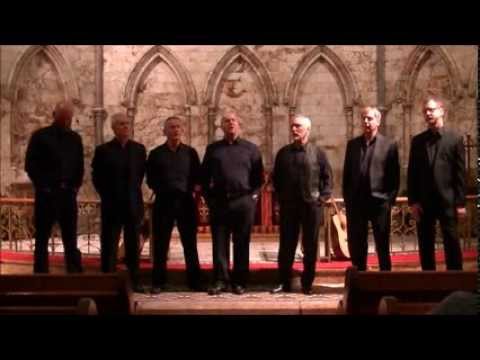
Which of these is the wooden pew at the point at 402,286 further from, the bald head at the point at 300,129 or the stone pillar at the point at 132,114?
the stone pillar at the point at 132,114

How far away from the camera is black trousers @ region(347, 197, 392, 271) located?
5633 millimetres

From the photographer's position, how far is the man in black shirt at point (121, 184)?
577cm

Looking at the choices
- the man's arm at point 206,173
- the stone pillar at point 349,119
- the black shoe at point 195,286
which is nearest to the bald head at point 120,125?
the man's arm at point 206,173

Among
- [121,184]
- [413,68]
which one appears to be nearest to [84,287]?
[121,184]

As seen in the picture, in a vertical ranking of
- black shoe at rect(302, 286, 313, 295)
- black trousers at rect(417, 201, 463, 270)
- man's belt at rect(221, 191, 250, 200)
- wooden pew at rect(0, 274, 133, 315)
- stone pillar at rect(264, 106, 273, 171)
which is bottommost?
black shoe at rect(302, 286, 313, 295)

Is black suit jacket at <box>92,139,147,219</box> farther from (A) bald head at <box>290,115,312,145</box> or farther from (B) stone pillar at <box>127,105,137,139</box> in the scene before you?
(B) stone pillar at <box>127,105,137,139</box>

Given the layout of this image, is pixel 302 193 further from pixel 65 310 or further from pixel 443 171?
pixel 65 310

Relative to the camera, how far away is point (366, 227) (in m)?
5.66

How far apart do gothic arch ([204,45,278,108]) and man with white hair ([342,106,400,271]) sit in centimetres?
495

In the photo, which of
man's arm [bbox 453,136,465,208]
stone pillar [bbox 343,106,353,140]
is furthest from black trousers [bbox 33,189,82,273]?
stone pillar [bbox 343,106,353,140]

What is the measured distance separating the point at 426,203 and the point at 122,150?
92.3 inches

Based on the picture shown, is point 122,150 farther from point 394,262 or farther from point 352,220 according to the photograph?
point 394,262

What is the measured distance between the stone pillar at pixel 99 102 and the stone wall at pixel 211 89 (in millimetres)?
14

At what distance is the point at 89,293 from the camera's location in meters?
3.88
